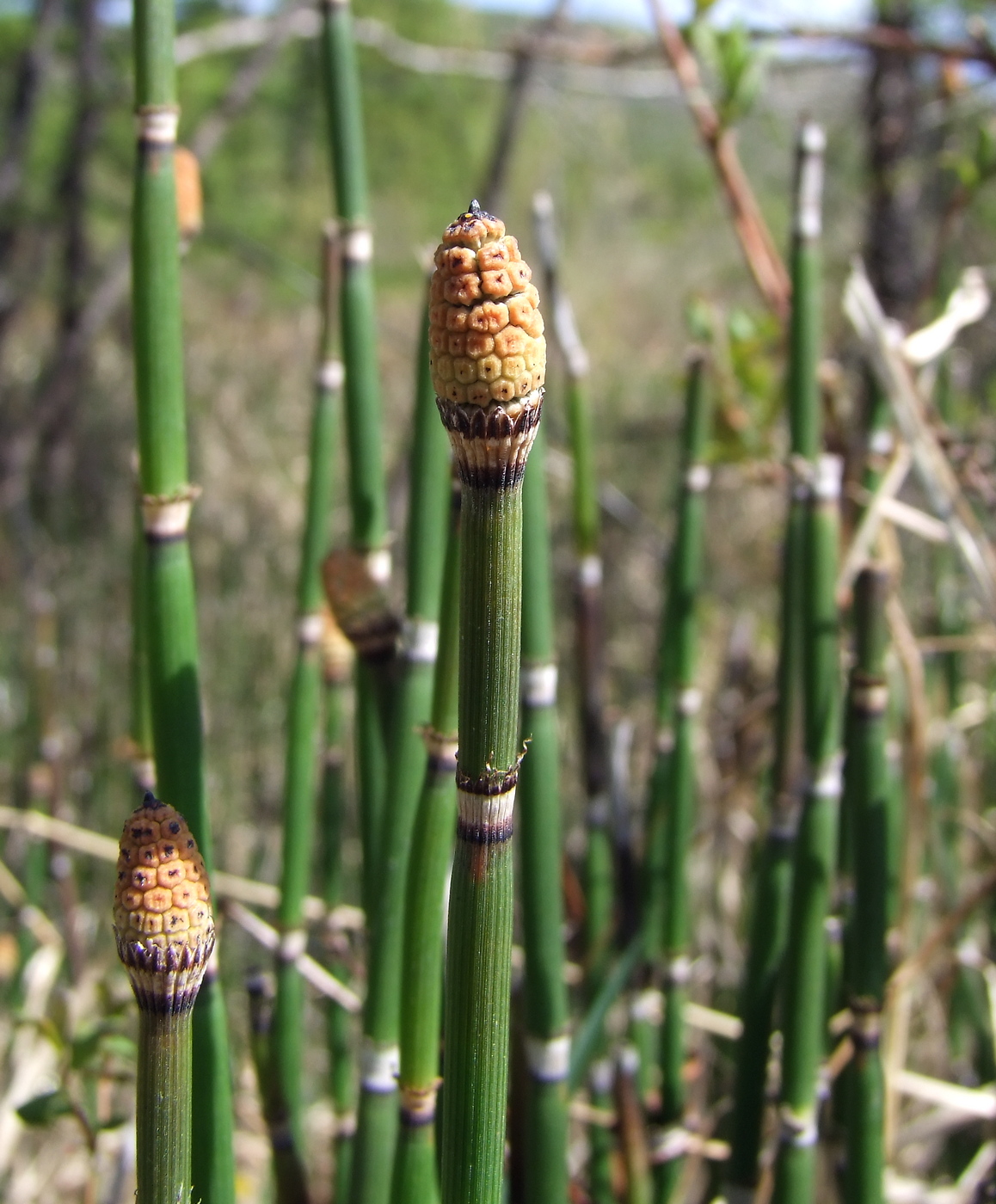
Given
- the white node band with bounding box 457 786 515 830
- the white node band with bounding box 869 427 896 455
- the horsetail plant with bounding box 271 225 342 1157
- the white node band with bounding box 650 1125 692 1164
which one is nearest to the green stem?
the white node band with bounding box 457 786 515 830

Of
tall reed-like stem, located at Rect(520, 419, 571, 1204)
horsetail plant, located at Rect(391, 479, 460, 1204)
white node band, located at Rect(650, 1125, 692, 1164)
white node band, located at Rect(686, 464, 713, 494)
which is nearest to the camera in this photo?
horsetail plant, located at Rect(391, 479, 460, 1204)

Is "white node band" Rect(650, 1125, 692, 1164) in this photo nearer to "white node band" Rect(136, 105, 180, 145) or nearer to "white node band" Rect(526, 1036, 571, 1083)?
"white node band" Rect(526, 1036, 571, 1083)

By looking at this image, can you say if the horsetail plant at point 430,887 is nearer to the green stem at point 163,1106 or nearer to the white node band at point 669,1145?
the green stem at point 163,1106

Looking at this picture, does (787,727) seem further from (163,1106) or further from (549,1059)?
(163,1106)

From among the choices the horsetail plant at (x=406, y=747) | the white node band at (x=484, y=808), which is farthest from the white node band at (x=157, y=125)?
the white node band at (x=484, y=808)

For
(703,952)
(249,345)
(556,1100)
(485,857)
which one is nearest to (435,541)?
(485,857)

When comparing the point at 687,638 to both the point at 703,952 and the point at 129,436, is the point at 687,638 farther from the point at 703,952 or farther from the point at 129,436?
the point at 129,436
